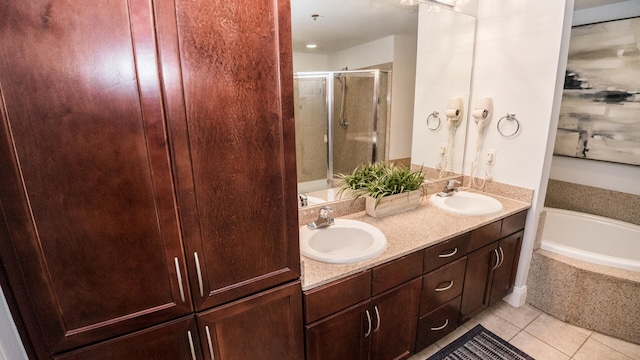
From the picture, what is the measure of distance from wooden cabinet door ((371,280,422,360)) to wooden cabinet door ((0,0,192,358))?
37.8 inches

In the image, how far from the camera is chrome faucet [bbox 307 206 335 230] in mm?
1537

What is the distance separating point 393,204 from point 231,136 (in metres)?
1.23

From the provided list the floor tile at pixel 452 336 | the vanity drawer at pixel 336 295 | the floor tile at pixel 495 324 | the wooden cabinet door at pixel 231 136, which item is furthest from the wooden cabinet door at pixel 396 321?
the floor tile at pixel 495 324

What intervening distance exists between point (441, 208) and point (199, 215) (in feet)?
5.19

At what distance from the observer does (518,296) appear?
207 centimetres

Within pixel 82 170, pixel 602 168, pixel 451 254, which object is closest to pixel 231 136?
pixel 82 170

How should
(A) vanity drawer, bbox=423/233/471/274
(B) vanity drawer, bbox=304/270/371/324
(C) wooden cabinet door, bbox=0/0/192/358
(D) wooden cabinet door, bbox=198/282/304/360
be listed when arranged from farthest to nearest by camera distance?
(A) vanity drawer, bbox=423/233/471/274 → (B) vanity drawer, bbox=304/270/371/324 → (D) wooden cabinet door, bbox=198/282/304/360 → (C) wooden cabinet door, bbox=0/0/192/358

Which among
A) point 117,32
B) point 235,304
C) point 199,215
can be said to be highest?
point 117,32

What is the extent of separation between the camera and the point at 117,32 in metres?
0.66

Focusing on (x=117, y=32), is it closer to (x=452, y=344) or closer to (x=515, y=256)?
(x=452, y=344)

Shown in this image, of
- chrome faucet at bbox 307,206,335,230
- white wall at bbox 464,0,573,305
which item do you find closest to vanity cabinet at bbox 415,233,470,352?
chrome faucet at bbox 307,206,335,230

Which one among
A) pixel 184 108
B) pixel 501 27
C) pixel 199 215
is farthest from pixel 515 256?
pixel 184 108

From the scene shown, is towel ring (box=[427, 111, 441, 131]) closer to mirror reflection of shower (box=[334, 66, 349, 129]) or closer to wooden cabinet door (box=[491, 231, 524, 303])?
mirror reflection of shower (box=[334, 66, 349, 129])

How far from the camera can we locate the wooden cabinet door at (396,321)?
51.9 inches
